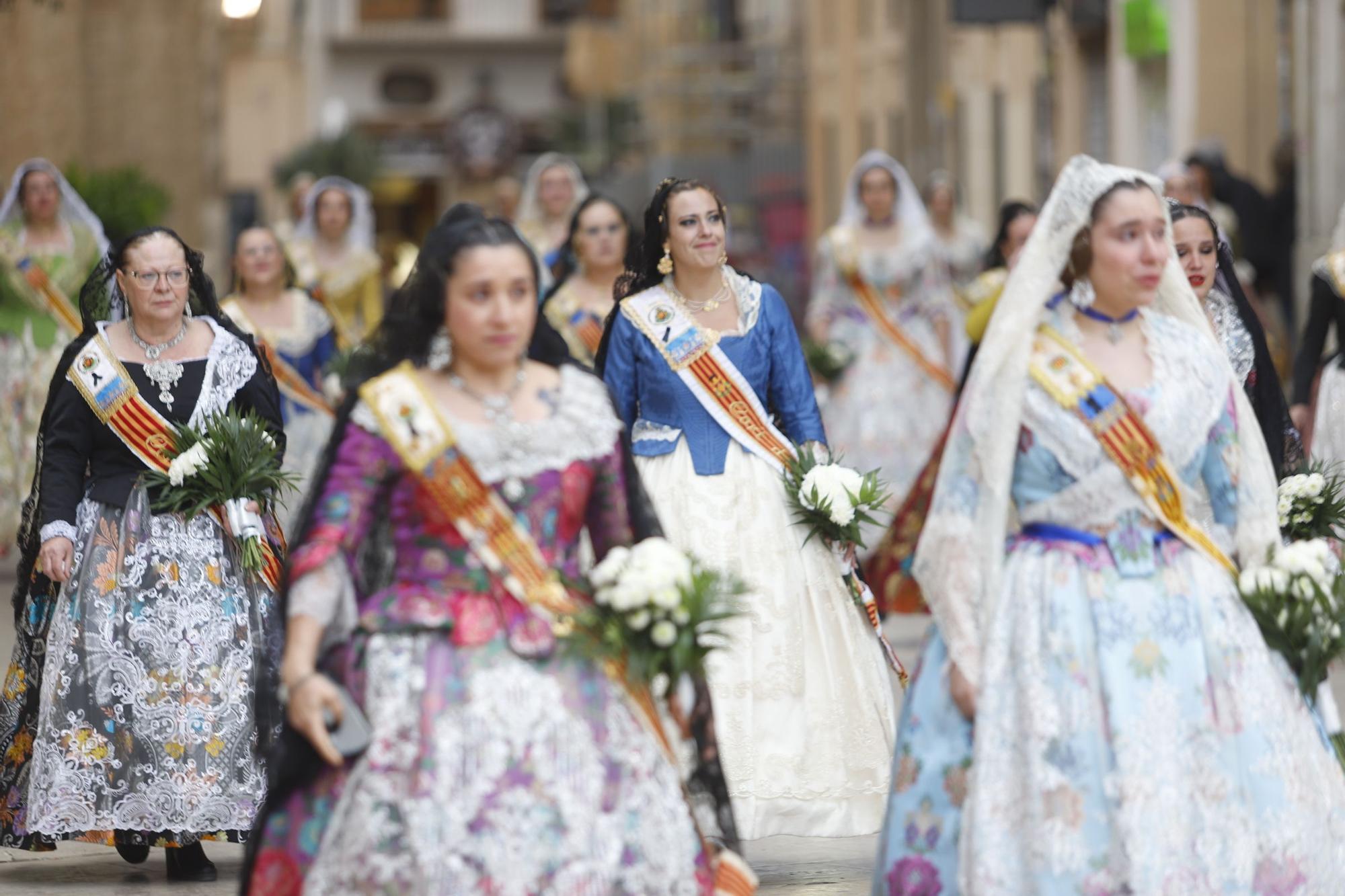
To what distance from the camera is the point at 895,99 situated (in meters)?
30.0

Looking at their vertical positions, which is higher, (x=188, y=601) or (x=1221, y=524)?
(x=1221, y=524)

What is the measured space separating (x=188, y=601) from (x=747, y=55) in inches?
1204

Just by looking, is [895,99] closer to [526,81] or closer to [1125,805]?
[1125,805]

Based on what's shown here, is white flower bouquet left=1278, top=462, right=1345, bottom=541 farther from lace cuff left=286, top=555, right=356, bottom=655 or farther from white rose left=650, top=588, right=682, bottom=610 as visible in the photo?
lace cuff left=286, top=555, right=356, bottom=655

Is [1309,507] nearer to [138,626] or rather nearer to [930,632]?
[930,632]

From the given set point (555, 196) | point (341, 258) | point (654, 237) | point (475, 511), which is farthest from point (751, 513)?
point (341, 258)

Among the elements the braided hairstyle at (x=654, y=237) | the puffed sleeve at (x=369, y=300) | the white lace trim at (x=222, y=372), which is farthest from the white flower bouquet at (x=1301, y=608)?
the puffed sleeve at (x=369, y=300)

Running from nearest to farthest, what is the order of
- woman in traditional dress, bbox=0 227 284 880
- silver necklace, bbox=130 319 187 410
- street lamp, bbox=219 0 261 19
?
1. woman in traditional dress, bbox=0 227 284 880
2. silver necklace, bbox=130 319 187 410
3. street lamp, bbox=219 0 261 19

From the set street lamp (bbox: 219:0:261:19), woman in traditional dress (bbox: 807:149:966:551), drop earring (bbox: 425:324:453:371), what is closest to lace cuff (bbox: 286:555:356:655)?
drop earring (bbox: 425:324:453:371)

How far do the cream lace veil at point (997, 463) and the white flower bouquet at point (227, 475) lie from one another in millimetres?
2290

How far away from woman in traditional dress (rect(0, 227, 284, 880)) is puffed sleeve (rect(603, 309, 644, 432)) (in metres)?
0.99

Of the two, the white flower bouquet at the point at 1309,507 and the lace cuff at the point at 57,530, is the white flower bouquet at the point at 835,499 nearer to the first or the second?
the white flower bouquet at the point at 1309,507

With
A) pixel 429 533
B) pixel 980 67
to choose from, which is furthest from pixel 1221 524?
pixel 980 67

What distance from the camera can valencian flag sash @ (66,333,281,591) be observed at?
6746 millimetres
